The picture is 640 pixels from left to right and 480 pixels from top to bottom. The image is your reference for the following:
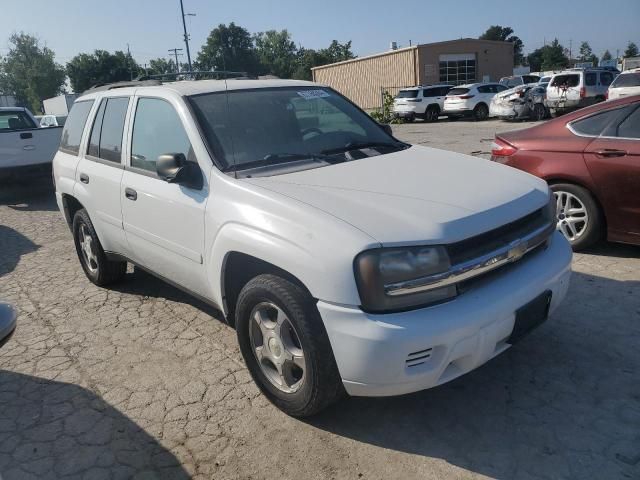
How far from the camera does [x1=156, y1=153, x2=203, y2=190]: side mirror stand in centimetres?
313

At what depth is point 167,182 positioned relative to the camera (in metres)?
3.45

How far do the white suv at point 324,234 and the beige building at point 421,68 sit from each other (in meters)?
30.8

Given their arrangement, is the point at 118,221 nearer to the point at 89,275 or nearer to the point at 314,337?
the point at 89,275

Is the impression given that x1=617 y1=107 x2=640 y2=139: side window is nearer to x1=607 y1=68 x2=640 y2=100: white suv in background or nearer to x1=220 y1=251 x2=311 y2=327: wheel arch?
x1=220 y1=251 x2=311 y2=327: wheel arch

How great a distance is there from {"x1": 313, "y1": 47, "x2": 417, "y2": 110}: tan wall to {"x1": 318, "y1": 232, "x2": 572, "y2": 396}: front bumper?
32.8 metres

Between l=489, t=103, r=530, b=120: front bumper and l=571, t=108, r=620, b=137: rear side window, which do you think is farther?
l=489, t=103, r=530, b=120: front bumper

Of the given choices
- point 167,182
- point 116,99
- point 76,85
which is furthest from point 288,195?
point 76,85

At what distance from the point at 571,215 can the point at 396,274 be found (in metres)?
3.34

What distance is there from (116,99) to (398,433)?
3.42 meters

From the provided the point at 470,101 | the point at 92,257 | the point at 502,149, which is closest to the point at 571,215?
the point at 502,149

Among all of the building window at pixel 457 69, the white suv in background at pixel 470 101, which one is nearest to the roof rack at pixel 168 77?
the white suv in background at pixel 470 101

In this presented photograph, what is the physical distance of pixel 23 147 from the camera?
10.1 m

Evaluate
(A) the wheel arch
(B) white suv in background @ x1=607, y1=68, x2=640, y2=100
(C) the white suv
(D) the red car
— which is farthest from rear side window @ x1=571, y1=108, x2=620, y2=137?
(B) white suv in background @ x1=607, y1=68, x2=640, y2=100

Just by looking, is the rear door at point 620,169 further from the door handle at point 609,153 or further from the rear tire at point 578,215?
the rear tire at point 578,215
